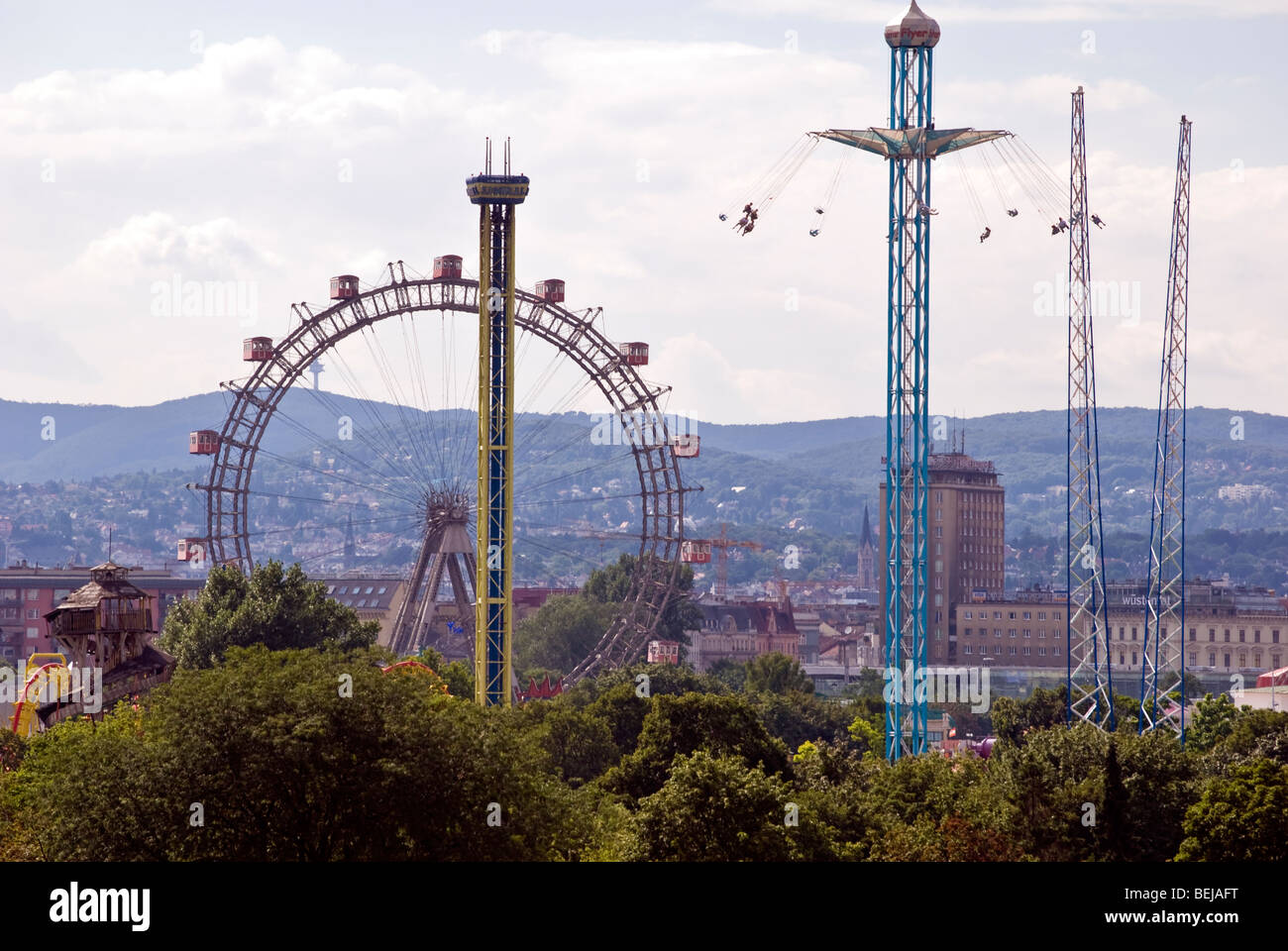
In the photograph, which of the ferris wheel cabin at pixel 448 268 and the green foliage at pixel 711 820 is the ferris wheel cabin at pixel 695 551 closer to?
the ferris wheel cabin at pixel 448 268

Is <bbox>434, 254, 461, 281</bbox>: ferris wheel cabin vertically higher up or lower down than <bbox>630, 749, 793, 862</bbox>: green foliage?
higher up

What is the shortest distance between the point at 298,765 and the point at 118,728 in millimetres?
23771

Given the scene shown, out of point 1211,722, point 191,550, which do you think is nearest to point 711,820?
point 1211,722

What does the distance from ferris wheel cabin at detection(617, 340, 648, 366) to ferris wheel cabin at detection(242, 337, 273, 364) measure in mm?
24586

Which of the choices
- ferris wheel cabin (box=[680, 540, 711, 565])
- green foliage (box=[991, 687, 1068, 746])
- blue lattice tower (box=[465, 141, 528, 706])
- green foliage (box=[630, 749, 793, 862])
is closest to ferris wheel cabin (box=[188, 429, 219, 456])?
ferris wheel cabin (box=[680, 540, 711, 565])

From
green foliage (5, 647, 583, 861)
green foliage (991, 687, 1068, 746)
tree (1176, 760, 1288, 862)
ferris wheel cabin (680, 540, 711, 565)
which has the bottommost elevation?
green foliage (991, 687, 1068, 746)

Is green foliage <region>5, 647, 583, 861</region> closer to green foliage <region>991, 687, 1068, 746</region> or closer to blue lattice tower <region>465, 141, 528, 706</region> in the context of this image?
blue lattice tower <region>465, 141, 528, 706</region>

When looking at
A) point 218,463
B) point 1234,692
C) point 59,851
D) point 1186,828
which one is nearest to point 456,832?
point 59,851

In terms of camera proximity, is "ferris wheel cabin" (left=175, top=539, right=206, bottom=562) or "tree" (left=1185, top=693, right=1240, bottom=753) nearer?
"tree" (left=1185, top=693, right=1240, bottom=753)

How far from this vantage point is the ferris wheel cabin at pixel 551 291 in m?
144

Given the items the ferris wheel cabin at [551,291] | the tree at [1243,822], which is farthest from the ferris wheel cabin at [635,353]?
the tree at [1243,822]

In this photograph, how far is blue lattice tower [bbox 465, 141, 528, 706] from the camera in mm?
108312
